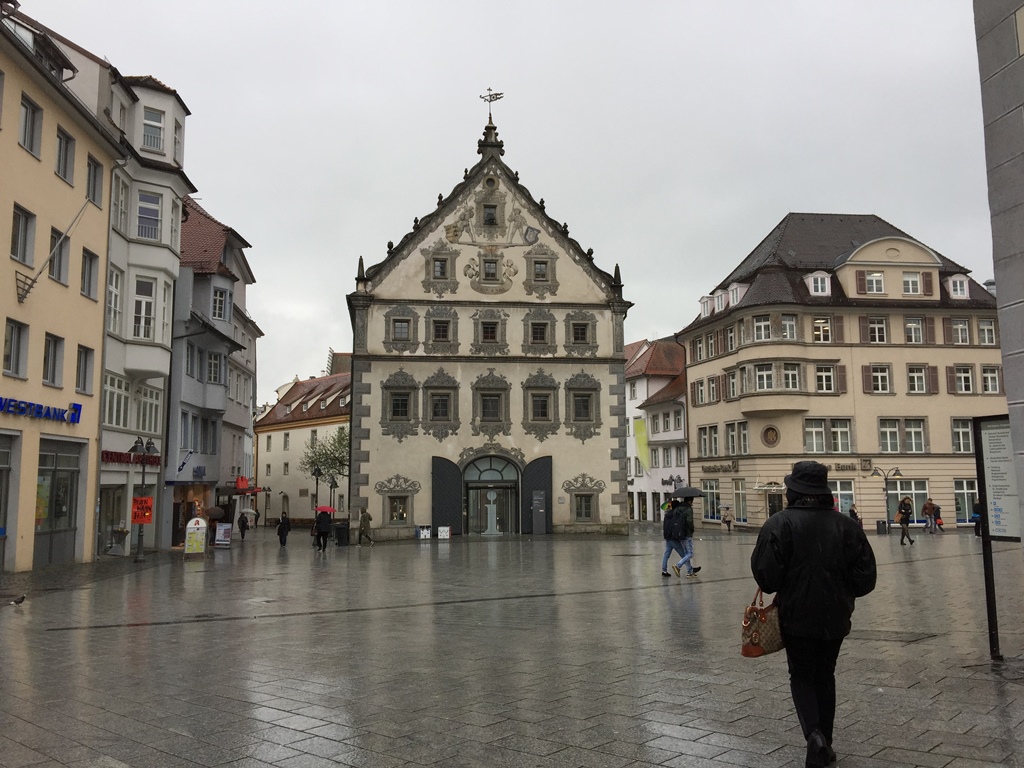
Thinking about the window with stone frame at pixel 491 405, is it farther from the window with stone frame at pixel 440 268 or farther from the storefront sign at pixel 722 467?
the storefront sign at pixel 722 467

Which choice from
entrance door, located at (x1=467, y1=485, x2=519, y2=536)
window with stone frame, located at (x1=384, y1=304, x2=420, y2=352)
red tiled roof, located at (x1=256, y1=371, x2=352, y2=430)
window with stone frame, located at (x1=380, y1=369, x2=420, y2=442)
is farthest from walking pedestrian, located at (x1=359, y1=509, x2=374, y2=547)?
red tiled roof, located at (x1=256, y1=371, x2=352, y2=430)

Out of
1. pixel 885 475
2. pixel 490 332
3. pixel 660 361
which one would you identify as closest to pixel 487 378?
pixel 490 332

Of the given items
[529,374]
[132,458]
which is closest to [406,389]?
[529,374]

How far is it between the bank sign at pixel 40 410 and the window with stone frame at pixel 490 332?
19582mm

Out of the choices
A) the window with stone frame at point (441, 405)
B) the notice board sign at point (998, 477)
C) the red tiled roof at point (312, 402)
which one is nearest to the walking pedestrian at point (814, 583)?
the notice board sign at point (998, 477)

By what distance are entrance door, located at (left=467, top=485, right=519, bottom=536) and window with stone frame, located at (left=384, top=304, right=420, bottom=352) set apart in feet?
23.8

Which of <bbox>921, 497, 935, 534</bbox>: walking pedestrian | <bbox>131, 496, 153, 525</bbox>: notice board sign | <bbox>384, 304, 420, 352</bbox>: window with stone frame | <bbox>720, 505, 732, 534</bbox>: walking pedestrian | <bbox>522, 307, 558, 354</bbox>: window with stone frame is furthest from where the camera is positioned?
<bbox>720, 505, 732, 534</bbox>: walking pedestrian

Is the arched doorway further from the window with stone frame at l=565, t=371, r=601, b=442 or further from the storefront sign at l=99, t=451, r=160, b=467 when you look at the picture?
the storefront sign at l=99, t=451, r=160, b=467

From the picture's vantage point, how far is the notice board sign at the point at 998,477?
9.09 m

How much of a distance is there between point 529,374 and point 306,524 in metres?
34.1

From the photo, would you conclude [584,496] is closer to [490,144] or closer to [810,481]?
[490,144]

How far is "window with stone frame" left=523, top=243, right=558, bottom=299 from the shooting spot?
43.3 meters

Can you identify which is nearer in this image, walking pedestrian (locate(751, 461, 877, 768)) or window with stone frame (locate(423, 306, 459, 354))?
walking pedestrian (locate(751, 461, 877, 768))

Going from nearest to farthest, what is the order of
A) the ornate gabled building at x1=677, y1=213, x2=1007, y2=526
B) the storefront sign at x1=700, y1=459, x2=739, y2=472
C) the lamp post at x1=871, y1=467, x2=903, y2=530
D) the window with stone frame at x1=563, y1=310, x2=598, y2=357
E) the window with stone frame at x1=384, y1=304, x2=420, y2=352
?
the window with stone frame at x1=384, y1=304, x2=420, y2=352 < the window with stone frame at x1=563, y1=310, x2=598, y2=357 < the lamp post at x1=871, y1=467, x2=903, y2=530 < the ornate gabled building at x1=677, y1=213, x2=1007, y2=526 < the storefront sign at x1=700, y1=459, x2=739, y2=472
